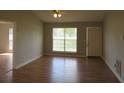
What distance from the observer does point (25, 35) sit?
7.29m

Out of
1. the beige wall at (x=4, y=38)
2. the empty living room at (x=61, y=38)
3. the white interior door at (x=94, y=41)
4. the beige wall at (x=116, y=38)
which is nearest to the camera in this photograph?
the beige wall at (x=116, y=38)

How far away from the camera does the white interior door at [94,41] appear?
389 inches

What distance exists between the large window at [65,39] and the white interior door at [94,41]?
31.7 inches

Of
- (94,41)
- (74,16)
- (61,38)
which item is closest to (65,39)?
(61,38)

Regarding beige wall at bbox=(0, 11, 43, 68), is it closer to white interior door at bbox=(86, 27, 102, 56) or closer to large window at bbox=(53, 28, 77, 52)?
large window at bbox=(53, 28, 77, 52)

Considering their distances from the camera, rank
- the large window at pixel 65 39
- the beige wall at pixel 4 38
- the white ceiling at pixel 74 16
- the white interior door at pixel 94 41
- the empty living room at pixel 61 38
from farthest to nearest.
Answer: the beige wall at pixel 4 38 < the large window at pixel 65 39 < the white interior door at pixel 94 41 < the white ceiling at pixel 74 16 < the empty living room at pixel 61 38

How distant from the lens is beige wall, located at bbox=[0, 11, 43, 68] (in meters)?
6.24

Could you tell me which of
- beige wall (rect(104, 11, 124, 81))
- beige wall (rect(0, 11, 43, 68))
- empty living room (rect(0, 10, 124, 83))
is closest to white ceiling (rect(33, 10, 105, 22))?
empty living room (rect(0, 10, 124, 83))

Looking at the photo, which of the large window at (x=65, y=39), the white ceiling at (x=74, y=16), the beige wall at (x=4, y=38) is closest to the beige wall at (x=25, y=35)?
the white ceiling at (x=74, y=16)

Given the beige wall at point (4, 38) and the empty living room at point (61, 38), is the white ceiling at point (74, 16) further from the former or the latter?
the beige wall at point (4, 38)
